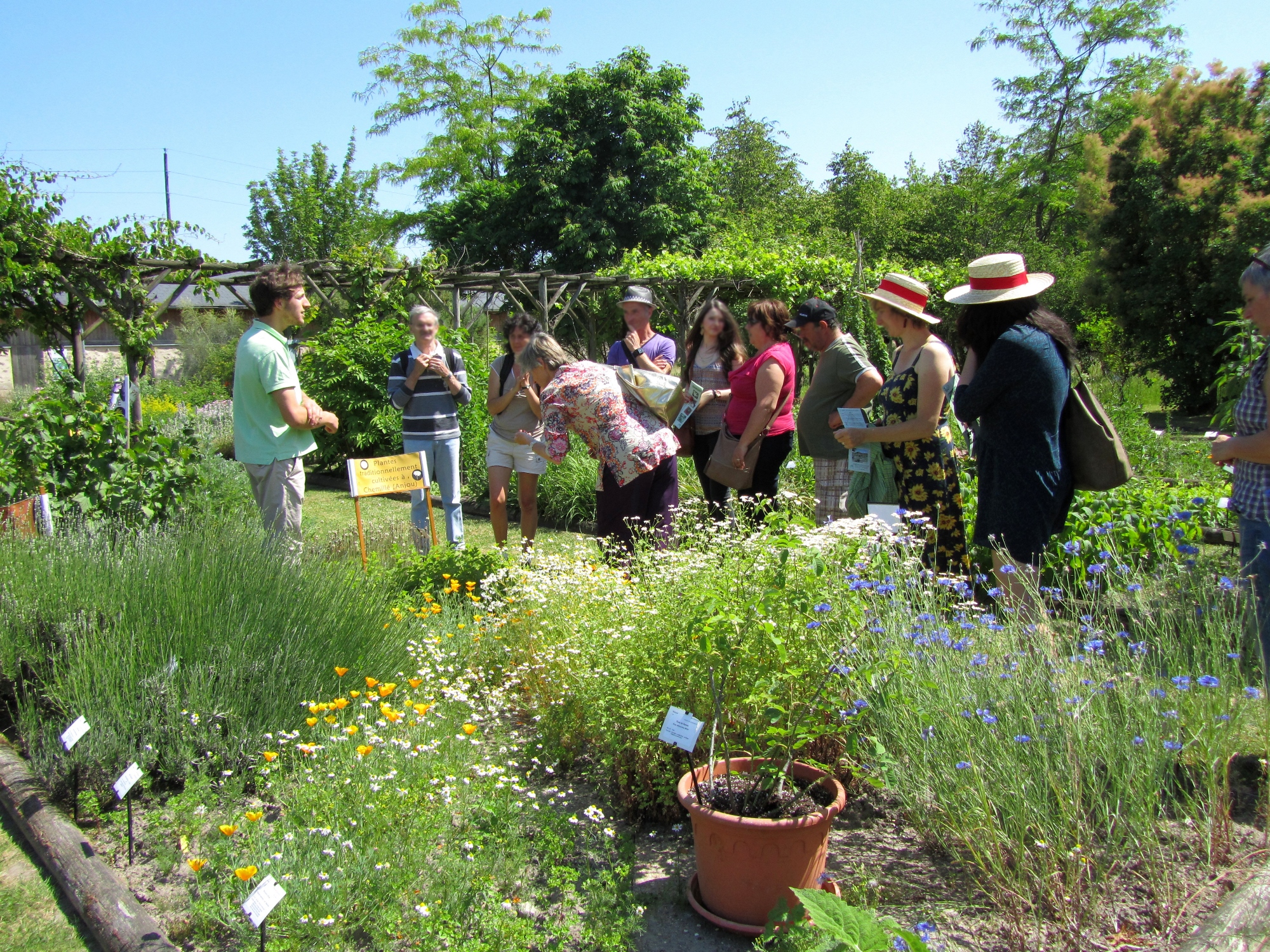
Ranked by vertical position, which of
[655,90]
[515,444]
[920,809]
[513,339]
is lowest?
[920,809]

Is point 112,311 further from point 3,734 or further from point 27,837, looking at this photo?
point 27,837

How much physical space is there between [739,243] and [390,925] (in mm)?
15893

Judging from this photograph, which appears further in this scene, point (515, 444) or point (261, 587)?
point (515, 444)

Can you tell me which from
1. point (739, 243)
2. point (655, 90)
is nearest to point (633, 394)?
point (739, 243)

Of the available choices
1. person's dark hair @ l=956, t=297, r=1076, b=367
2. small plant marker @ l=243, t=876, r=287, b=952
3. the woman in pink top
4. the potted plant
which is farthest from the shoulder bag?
small plant marker @ l=243, t=876, r=287, b=952

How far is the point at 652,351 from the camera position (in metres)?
6.15

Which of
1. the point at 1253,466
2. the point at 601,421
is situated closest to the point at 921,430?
the point at 1253,466

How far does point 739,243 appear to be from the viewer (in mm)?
16828

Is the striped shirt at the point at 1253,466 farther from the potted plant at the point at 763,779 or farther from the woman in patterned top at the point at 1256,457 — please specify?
the potted plant at the point at 763,779

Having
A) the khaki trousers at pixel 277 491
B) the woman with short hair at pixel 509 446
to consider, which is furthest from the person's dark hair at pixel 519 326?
the khaki trousers at pixel 277 491

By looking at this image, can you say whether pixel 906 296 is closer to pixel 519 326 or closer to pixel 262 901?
pixel 519 326

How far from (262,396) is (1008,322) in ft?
11.6

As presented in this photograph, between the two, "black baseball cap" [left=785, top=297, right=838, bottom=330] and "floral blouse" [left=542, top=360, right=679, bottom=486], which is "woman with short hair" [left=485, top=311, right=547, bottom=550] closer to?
"floral blouse" [left=542, top=360, right=679, bottom=486]

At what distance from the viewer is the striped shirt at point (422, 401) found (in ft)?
18.9
